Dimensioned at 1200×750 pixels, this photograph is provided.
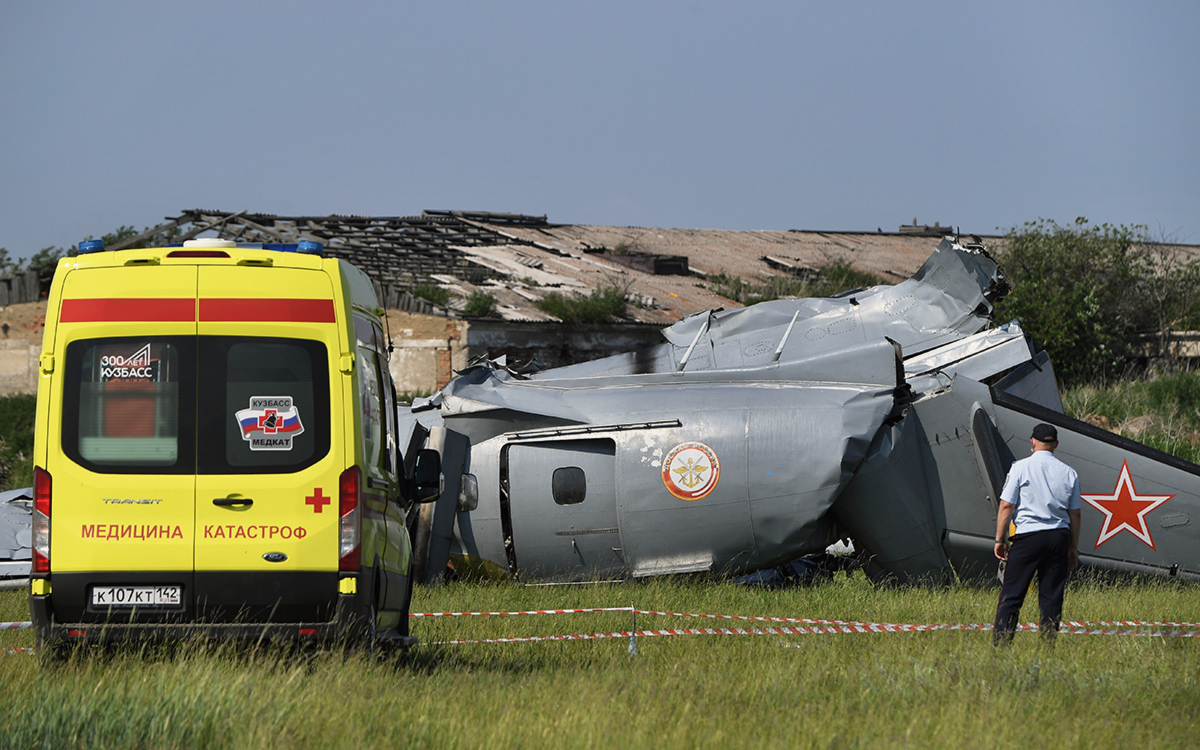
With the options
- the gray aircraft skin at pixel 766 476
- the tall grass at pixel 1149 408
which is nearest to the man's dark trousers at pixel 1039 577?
the gray aircraft skin at pixel 766 476

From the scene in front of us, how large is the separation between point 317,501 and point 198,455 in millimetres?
737

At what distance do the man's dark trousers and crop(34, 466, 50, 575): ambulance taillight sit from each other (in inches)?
248

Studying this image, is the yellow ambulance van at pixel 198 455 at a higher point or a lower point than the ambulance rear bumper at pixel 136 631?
higher

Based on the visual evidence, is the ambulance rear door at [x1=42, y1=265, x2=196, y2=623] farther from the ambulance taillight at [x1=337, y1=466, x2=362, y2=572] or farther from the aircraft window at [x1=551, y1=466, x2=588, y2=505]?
the aircraft window at [x1=551, y1=466, x2=588, y2=505]

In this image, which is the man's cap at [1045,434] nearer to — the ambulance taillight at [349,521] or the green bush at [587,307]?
the ambulance taillight at [349,521]

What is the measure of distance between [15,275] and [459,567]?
1808 cm

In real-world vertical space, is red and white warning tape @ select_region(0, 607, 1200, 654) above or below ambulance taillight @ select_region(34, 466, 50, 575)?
below

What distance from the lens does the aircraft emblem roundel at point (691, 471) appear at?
11500 mm

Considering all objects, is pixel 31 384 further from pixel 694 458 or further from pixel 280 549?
pixel 280 549

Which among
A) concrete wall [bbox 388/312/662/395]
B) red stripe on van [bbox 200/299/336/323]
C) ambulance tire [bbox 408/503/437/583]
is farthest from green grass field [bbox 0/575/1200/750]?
concrete wall [bbox 388/312/662/395]

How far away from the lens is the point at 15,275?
2553 cm

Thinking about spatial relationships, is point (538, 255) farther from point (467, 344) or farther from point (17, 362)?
point (17, 362)

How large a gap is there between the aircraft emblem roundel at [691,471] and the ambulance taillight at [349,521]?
5.33m

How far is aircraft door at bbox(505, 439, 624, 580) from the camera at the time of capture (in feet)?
38.7
